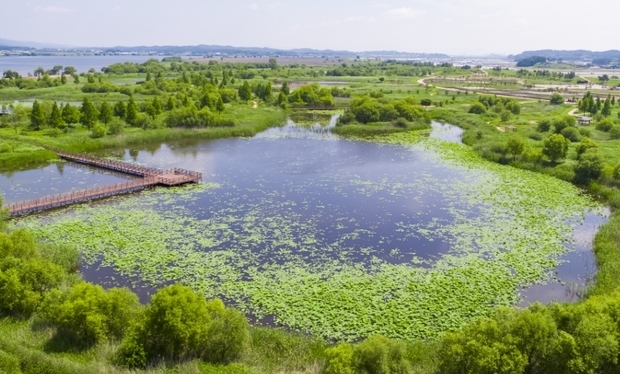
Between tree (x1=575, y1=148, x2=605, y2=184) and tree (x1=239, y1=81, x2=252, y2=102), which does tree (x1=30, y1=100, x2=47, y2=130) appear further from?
tree (x1=575, y1=148, x2=605, y2=184)

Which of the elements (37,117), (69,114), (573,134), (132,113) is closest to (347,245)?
(573,134)

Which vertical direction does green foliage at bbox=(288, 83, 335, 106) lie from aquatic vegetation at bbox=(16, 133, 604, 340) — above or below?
above

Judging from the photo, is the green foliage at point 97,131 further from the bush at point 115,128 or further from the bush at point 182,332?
the bush at point 182,332

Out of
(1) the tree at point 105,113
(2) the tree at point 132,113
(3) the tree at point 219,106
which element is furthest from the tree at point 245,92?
(1) the tree at point 105,113

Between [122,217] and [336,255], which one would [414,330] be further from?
[122,217]

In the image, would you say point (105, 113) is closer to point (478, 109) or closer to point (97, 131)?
point (97, 131)

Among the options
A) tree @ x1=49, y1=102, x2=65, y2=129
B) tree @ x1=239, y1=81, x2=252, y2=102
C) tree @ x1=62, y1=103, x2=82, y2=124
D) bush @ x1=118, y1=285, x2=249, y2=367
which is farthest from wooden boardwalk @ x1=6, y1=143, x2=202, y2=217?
tree @ x1=239, y1=81, x2=252, y2=102
